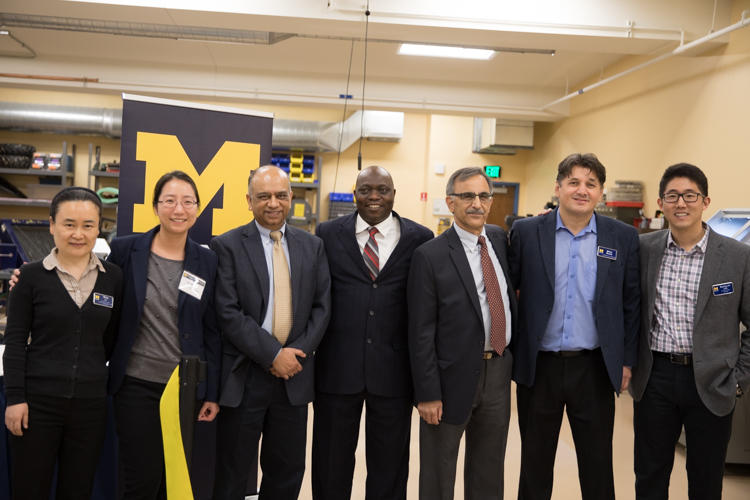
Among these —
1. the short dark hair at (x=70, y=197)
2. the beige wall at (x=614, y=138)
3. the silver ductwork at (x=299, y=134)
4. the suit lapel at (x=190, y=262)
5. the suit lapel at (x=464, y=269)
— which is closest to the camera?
the short dark hair at (x=70, y=197)

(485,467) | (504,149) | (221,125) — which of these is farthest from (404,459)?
(504,149)

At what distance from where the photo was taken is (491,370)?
87.6 inches

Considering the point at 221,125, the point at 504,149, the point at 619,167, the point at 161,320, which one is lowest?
the point at 161,320

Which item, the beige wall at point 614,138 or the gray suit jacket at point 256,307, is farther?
the beige wall at point 614,138

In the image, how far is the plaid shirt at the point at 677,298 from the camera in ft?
7.61

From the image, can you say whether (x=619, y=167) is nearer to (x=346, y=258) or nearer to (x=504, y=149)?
(x=504, y=149)

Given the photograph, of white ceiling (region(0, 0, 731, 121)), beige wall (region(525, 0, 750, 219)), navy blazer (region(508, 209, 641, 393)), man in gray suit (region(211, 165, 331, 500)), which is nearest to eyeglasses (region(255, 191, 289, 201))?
man in gray suit (region(211, 165, 331, 500))

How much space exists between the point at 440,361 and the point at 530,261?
0.64 metres

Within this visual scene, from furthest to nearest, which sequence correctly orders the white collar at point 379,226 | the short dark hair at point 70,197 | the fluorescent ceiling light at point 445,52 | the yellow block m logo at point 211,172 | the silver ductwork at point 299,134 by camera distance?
the silver ductwork at point 299,134 → the fluorescent ceiling light at point 445,52 → the yellow block m logo at point 211,172 → the white collar at point 379,226 → the short dark hair at point 70,197

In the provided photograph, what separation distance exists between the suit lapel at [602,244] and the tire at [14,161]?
355 inches

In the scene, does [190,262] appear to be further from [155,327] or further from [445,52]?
[445,52]

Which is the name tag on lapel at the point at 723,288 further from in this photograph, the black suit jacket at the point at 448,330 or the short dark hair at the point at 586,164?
the black suit jacket at the point at 448,330

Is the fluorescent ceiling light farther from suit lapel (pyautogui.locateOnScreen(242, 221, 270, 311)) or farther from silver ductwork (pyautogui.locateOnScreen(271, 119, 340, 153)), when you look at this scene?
suit lapel (pyautogui.locateOnScreen(242, 221, 270, 311))

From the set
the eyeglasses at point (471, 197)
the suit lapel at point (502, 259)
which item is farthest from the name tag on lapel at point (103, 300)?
the suit lapel at point (502, 259)
